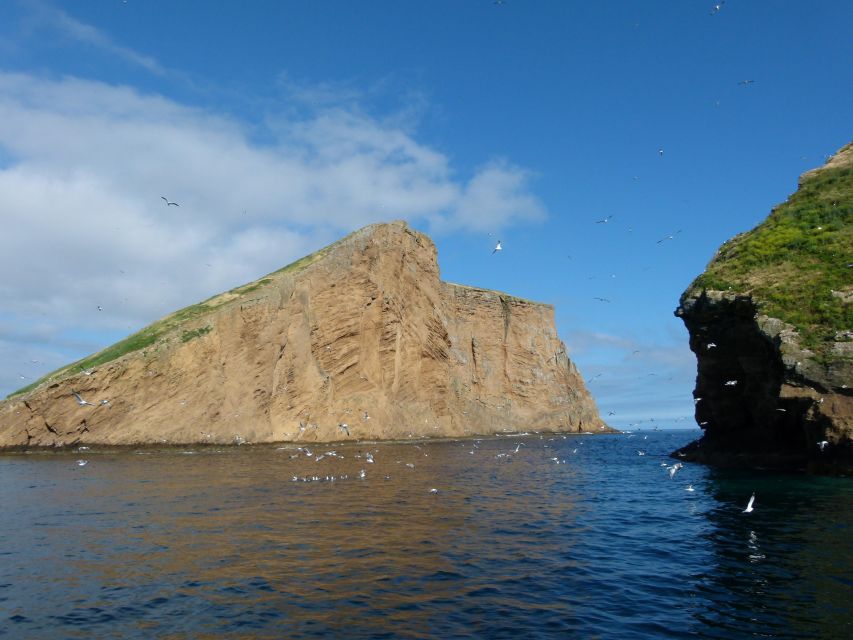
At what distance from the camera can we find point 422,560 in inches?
525

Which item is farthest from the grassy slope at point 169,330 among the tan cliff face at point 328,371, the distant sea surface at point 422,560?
the distant sea surface at point 422,560

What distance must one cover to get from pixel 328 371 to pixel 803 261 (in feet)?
149

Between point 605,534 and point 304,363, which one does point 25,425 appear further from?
point 605,534

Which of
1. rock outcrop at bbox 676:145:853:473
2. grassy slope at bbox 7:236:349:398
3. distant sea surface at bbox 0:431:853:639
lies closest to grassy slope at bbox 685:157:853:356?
rock outcrop at bbox 676:145:853:473

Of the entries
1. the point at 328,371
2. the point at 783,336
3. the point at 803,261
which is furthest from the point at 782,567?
the point at 328,371

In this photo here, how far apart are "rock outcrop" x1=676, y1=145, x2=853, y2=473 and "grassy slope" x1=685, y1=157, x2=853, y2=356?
0.05 meters

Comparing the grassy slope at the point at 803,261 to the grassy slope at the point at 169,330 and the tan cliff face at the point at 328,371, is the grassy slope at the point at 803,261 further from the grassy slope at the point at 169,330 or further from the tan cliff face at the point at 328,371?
the grassy slope at the point at 169,330

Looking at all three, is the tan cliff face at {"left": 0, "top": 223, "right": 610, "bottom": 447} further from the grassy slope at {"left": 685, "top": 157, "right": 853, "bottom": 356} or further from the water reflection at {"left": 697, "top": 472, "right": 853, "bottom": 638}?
the water reflection at {"left": 697, "top": 472, "right": 853, "bottom": 638}

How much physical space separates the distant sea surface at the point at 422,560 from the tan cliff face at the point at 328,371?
2444cm

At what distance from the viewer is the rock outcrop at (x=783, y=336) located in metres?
25.6

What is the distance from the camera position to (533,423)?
9594 centimetres

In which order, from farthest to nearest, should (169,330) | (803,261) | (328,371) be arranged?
(328,371), (169,330), (803,261)

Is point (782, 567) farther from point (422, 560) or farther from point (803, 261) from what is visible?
point (803, 261)

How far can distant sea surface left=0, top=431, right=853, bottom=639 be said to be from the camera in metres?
9.58
